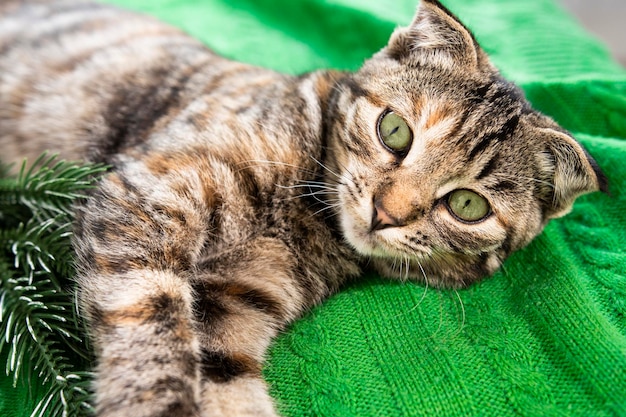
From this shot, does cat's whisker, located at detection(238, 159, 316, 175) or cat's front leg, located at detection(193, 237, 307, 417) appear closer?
cat's front leg, located at detection(193, 237, 307, 417)

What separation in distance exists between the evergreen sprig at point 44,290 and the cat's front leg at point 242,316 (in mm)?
310

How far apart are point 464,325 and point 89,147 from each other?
4.79 feet

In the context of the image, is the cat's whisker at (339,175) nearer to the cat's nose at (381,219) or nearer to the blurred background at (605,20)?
the cat's nose at (381,219)

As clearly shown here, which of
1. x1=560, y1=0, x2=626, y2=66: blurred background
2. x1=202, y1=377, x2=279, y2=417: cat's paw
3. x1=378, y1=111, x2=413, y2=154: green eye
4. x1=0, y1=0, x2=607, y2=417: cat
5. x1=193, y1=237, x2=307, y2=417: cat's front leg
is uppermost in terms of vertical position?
x1=560, y1=0, x2=626, y2=66: blurred background

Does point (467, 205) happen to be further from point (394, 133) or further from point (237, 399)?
point (237, 399)

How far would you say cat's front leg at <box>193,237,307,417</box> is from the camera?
4.29ft

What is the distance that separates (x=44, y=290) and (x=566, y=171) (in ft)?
4.86

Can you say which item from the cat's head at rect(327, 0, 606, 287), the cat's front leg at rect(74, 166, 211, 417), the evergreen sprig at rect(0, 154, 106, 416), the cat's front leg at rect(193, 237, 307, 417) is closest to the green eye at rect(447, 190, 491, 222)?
the cat's head at rect(327, 0, 606, 287)

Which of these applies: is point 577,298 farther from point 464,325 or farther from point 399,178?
point 399,178

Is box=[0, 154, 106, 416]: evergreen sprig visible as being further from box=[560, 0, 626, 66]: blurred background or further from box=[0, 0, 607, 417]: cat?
box=[560, 0, 626, 66]: blurred background

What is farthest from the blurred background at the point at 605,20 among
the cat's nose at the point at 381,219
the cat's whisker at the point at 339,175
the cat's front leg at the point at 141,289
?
the cat's front leg at the point at 141,289

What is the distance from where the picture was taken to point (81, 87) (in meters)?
2.02

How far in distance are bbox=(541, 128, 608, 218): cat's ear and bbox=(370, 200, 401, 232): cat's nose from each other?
0.51 m

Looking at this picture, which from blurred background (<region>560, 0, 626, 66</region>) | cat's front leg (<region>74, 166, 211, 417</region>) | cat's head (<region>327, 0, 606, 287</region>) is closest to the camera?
cat's front leg (<region>74, 166, 211, 417</region>)
